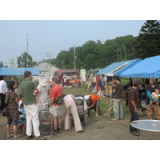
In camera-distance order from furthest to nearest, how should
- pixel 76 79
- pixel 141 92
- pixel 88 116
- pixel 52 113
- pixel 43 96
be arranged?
pixel 76 79, pixel 141 92, pixel 88 116, pixel 43 96, pixel 52 113

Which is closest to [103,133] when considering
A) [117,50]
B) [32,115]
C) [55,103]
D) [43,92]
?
[55,103]

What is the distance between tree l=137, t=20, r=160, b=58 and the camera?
115 feet


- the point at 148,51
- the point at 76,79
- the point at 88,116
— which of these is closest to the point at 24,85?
the point at 88,116

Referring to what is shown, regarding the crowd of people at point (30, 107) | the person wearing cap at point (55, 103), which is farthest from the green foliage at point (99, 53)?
the person wearing cap at point (55, 103)

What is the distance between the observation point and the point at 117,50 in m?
66.6

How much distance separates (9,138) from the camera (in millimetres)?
5109

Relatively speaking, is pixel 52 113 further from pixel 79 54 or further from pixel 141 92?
pixel 79 54

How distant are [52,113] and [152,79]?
11.4ft

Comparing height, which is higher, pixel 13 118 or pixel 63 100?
pixel 63 100

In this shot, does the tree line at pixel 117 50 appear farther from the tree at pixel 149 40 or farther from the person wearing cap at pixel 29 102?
the person wearing cap at pixel 29 102

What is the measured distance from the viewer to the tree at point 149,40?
35003mm

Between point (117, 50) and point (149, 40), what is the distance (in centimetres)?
3063

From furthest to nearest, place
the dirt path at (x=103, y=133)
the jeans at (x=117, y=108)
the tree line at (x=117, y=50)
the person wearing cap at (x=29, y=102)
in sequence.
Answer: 1. the tree line at (x=117, y=50)
2. the jeans at (x=117, y=108)
3. the dirt path at (x=103, y=133)
4. the person wearing cap at (x=29, y=102)

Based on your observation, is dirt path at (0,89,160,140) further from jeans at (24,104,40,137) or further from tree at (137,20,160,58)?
tree at (137,20,160,58)
